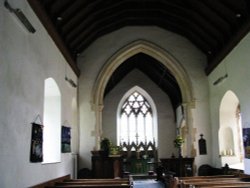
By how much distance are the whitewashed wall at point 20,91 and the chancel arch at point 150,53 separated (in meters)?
3.63

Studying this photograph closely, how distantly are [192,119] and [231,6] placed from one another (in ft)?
13.2

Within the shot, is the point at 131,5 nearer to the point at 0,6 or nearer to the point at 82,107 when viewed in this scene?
the point at 82,107

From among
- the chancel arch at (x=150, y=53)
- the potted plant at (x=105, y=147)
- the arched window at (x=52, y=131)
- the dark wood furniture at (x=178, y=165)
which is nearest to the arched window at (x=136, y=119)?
the chancel arch at (x=150, y=53)

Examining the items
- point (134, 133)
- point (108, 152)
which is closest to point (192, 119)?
point (108, 152)

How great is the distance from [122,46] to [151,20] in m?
1.19

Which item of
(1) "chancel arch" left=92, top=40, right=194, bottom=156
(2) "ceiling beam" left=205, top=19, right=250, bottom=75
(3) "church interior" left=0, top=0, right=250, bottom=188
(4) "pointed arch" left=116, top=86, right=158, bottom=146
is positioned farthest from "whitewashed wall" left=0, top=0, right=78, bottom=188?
(4) "pointed arch" left=116, top=86, right=158, bottom=146

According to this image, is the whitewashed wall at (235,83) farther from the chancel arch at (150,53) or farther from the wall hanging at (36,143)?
the wall hanging at (36,143)

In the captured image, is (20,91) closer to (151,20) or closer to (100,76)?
(100,76)

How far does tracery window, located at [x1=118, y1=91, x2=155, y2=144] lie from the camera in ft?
53.2

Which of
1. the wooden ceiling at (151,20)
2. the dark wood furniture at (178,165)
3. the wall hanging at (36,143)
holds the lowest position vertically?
the dark wood furniture at (178,165)

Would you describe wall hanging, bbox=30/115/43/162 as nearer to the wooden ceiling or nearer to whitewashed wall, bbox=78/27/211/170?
the wooden ceiling

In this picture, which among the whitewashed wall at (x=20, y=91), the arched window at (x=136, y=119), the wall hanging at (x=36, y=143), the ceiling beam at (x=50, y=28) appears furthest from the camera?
the arched window at (x=136, y=119)

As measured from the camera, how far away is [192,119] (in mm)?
10461

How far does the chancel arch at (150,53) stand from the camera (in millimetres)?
10602
